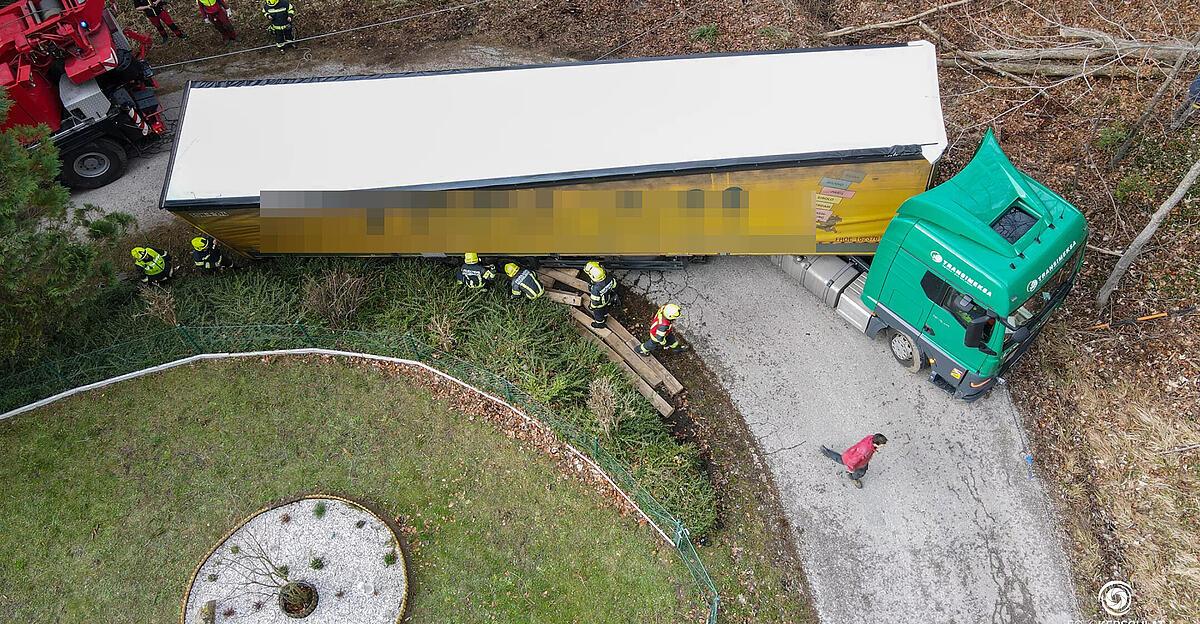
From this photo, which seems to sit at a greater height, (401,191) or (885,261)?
(401,191)

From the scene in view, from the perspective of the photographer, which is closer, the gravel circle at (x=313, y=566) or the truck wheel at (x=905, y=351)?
the gravel circle at (x=313, y=566)

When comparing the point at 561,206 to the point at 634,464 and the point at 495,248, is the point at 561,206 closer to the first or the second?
the point at 495,248

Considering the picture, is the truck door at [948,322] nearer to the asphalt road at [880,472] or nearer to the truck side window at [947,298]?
the truck side window at [947,298]

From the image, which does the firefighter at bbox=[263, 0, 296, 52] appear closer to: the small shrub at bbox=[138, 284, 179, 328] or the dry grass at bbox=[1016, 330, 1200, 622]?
the small shrub at bbox=[138, 284, 179, 328]

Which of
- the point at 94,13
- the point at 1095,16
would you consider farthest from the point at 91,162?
the point at 1095,16

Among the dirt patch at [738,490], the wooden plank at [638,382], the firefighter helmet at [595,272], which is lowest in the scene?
the dirt patch at [738,490]

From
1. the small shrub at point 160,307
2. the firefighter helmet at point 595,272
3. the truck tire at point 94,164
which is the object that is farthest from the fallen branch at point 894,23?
the truck tire at point 94,164

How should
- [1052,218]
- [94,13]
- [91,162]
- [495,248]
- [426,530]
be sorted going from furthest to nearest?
[91,162], [94,13], [495,248], [426,530], [1052,218]
